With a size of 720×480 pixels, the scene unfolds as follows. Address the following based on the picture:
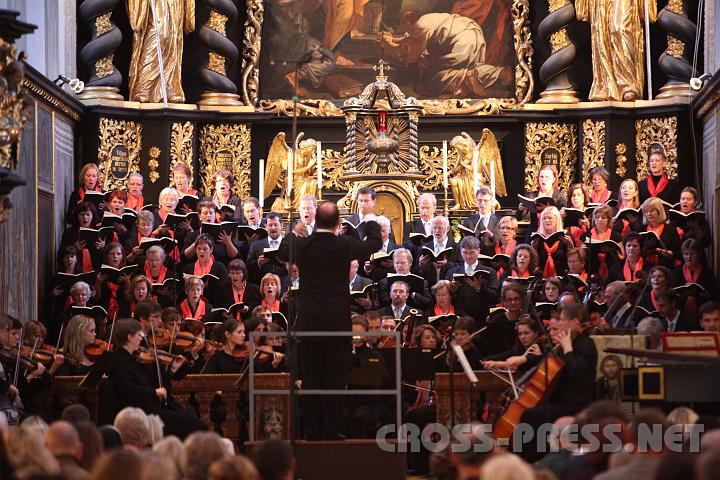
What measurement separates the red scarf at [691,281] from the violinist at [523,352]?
2.32 m

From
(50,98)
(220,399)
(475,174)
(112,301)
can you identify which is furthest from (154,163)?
(220,399)

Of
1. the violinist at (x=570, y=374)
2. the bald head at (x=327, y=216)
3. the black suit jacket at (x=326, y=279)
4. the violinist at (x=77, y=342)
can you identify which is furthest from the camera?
the violinist at (x=77, y=342)

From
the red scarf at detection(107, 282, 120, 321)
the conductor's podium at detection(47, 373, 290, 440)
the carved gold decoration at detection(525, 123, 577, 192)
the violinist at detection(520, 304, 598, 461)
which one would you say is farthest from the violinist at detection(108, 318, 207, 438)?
the carved gold decoration at detection(525, 123, 577, 192)

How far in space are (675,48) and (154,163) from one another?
5.12m

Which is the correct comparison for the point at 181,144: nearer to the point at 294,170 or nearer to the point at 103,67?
the point at 103,67

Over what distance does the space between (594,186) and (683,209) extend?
51.8 inches

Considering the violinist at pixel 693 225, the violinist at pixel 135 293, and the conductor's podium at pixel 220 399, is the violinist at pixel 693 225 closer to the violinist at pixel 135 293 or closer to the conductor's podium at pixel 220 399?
Result: the conductor's podium at pixel 220 399

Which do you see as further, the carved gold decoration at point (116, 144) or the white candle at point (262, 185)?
the carved gold decoration at point (116, 144)

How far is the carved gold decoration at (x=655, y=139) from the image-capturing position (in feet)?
49.7

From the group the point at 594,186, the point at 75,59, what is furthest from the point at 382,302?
the point at 75,59

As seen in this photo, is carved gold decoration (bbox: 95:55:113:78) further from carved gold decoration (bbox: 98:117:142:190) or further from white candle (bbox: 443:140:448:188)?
white candle (bbox: 443:140:448:188)

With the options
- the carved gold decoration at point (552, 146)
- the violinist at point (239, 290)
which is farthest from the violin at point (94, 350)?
the carved gold decoration at point (552, 146)

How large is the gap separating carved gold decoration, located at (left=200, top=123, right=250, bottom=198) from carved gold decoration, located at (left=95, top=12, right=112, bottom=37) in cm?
136

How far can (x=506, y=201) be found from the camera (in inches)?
628
